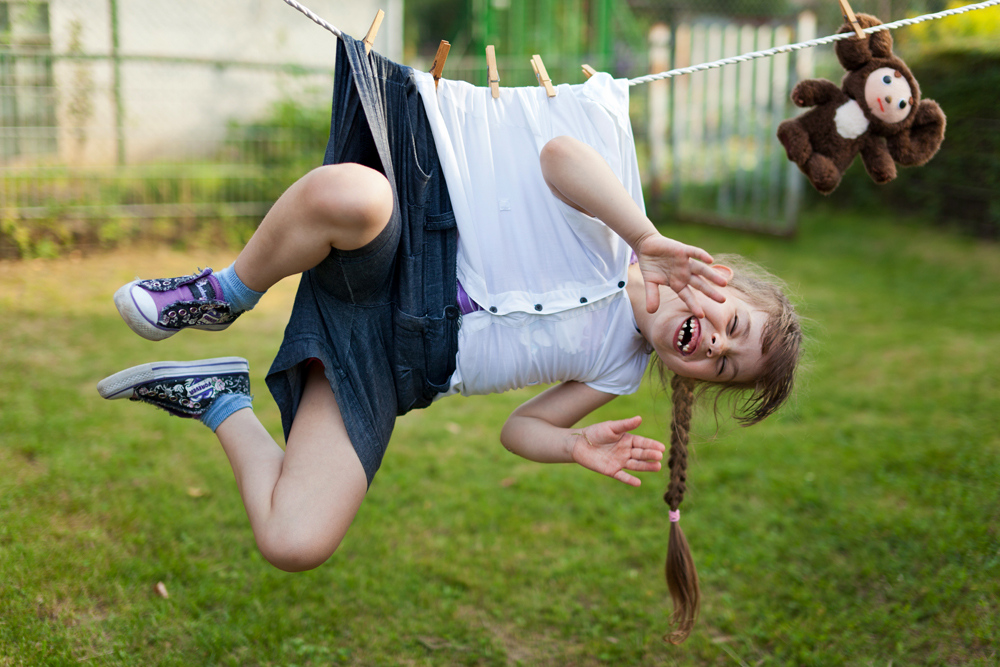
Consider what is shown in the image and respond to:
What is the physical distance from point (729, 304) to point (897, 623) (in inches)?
45.6

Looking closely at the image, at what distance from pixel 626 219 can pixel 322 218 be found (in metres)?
0.58

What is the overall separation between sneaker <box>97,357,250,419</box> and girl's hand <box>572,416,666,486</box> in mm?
817

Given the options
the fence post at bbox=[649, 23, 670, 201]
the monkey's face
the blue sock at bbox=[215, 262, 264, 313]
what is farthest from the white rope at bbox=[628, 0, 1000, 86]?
the fence post at bbox=[649, 23, 670, 201]

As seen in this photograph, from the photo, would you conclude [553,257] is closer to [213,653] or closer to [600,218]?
[600,218]

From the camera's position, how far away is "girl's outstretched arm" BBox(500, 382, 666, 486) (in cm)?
167

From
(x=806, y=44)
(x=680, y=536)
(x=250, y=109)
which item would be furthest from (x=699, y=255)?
(x=250, y=109)

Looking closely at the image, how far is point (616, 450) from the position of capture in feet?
5.58

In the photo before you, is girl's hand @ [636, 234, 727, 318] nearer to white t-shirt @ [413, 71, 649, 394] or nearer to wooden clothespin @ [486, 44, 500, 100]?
white t-shirt @ [413, 71, 649, 394]

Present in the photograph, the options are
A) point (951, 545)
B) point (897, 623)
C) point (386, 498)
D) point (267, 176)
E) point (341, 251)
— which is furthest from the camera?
point (267, 176)

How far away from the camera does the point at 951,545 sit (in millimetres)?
2416

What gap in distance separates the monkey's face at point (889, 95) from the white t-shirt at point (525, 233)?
2.13ft

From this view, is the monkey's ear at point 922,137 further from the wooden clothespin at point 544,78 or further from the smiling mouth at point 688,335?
the wooden clothespin at point 544,78

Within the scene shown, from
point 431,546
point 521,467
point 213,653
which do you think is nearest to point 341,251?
point 213,653

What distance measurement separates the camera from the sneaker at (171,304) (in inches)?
61.4
